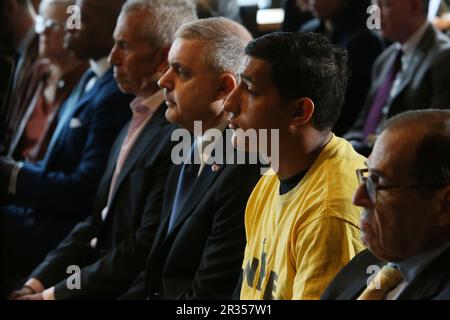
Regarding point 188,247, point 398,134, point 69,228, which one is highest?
point 398,134

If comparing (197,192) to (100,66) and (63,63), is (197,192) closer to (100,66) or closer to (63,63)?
(100,66)

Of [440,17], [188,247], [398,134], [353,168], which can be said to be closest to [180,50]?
[188,247]

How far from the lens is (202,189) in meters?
2.54

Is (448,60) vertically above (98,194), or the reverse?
(448,60)

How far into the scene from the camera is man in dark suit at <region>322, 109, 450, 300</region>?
177 centimetres

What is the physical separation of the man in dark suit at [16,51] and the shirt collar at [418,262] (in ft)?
7.62

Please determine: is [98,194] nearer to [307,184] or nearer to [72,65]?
[72,65]

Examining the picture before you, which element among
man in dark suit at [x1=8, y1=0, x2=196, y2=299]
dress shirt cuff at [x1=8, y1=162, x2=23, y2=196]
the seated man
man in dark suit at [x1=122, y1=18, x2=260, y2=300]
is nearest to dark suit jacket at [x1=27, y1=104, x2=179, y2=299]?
man in dark suit at [x1=8, y1=0, x2=196, y2=299]

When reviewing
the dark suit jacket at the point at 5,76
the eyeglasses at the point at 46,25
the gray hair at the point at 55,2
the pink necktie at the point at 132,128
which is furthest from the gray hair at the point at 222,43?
the dark suit jacket at the point at 5,76

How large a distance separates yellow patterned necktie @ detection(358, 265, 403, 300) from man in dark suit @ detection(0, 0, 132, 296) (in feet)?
5.05

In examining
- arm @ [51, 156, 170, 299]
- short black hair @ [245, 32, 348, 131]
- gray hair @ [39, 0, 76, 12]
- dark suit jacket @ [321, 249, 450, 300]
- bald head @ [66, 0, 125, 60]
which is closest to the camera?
dark suit jacket @ [321, 249, 450, 300]

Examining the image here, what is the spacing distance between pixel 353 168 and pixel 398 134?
0.28m

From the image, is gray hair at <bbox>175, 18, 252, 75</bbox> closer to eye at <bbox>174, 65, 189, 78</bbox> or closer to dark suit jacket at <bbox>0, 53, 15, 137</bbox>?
eye at <bbox>174, 65, 189, 78</bbox>

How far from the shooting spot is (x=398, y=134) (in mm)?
1814
